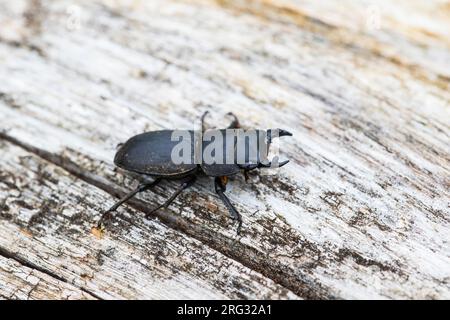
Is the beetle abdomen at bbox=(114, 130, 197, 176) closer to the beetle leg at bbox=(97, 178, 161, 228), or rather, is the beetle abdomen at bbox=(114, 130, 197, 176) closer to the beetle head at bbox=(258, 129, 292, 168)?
the beetle leg at bbox=(97, 178, 161, 228)

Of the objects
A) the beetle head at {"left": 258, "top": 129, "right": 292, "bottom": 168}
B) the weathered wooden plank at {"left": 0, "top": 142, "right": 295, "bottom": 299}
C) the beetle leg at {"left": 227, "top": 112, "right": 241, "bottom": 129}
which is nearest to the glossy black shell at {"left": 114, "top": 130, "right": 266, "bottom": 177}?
the beetle head at {"left": 258, "top": 129, "right": 292, "bottom": 168}

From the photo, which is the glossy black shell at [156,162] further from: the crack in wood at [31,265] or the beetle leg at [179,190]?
the crack in wood at [31,265]

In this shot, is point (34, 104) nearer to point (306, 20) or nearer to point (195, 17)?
point (195, 17)

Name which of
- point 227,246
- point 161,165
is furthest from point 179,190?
point 227,246

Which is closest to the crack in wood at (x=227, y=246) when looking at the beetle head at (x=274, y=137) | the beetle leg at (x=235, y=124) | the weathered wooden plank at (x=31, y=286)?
the beetle head at (x=274, y=137)

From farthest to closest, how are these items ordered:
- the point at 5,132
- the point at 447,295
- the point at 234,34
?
the point at 234,34
the point at 5,132
the point at 447,295
